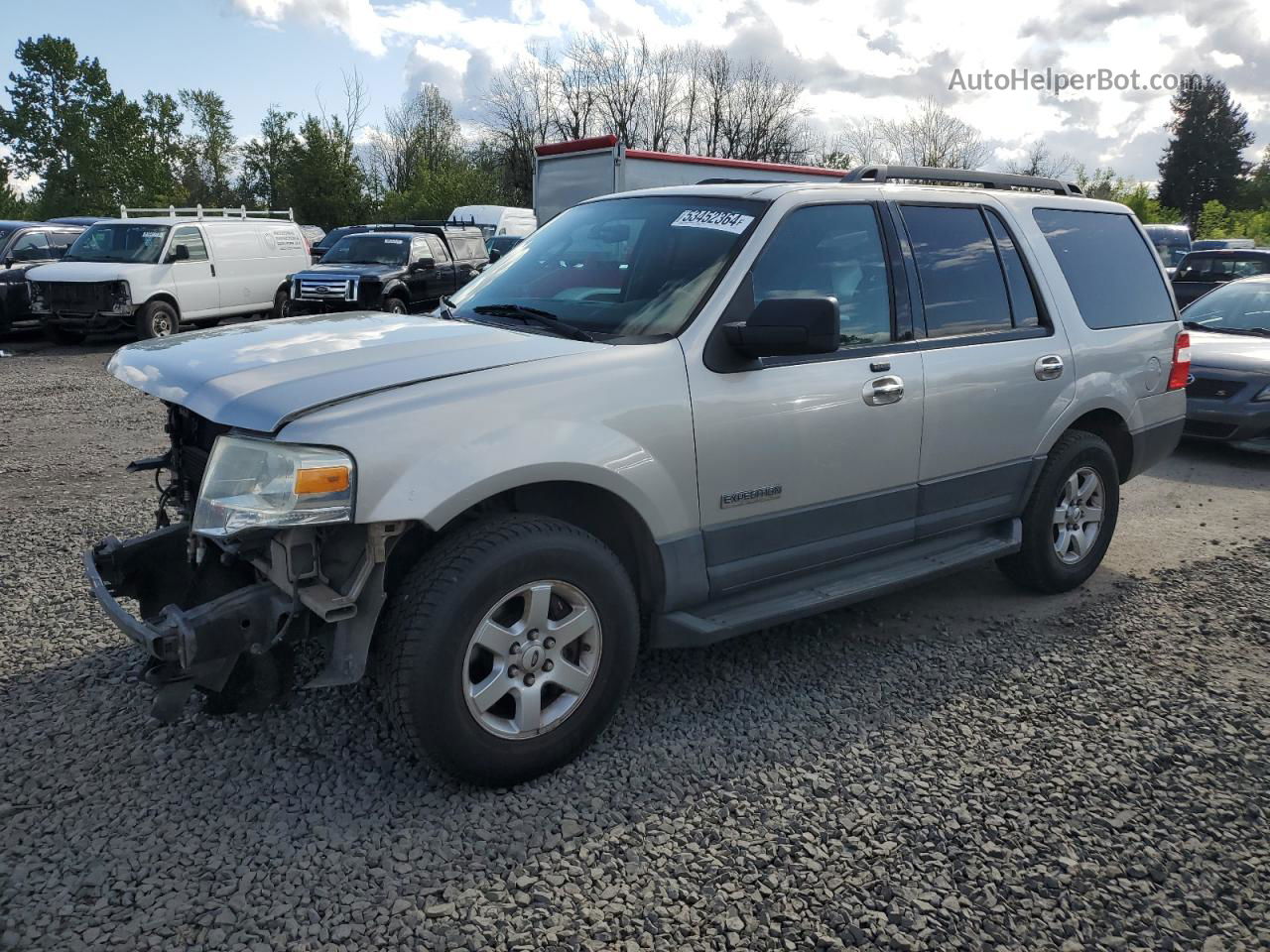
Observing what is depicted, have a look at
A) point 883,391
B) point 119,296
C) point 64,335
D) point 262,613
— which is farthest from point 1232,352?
point 64,335

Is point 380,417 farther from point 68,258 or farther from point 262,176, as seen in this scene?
point 262,176

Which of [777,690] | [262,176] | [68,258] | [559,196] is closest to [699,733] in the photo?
[777,690]

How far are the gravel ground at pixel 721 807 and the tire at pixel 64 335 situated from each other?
11988mm

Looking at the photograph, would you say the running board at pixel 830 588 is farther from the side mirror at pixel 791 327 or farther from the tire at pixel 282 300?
the tire at pixel 282 300

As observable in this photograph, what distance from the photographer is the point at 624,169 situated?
45.0 ft

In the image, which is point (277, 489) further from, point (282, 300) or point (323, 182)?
point (323, 182)

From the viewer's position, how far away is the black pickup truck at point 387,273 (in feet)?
48.5

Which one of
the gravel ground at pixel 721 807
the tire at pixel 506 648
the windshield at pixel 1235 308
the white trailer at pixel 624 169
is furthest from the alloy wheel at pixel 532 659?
the white trailer at pixel 624 169

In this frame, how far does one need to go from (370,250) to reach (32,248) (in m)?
5.45

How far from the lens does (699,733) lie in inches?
138

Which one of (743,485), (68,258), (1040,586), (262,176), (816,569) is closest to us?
(743,485)

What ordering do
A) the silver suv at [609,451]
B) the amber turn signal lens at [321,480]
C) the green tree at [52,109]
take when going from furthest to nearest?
the green tree at [52,109], the silver suv at [609,451], the amber turn signal lens at [321,480]

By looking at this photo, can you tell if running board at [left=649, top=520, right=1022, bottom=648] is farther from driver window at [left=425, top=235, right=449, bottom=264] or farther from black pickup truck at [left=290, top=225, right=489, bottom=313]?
driver window at [left=425, top=235, right=449, bottom=264]

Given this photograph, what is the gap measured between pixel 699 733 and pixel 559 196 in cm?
1258
